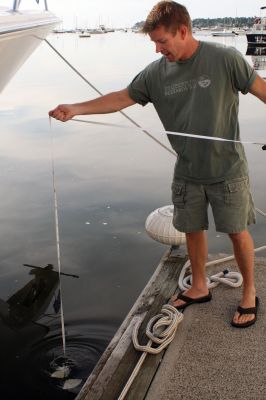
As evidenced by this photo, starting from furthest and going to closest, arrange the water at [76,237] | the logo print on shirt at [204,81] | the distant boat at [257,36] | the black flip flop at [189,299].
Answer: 1. the distant boat at [257,36]
2. the water at [76,237]
3. the black flip flop at [189,299]
4. the logo print on shirt at [204,81]

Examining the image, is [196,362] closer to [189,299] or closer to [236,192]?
[189,299]

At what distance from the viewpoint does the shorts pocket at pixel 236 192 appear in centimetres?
293

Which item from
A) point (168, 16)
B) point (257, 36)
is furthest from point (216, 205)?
point (257, 36)

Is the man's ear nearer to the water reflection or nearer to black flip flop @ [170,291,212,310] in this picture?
black flip flop @ [170,291,212,310]

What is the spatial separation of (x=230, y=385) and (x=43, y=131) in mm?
10075

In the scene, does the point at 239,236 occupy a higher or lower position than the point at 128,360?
higher

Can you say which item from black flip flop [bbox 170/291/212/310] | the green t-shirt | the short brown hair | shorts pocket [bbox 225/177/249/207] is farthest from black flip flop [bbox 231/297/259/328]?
the short brown hair

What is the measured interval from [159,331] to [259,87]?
156 centimetres

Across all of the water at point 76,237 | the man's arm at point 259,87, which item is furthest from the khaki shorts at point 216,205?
the water at point 76,237

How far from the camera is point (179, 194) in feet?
10.2

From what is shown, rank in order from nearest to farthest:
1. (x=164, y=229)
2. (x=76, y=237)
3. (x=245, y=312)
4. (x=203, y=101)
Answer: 1. (x=203, y=101)
2. (x=245, y=312)
3. (x=164, y=229)
4. (x=76, y=237)

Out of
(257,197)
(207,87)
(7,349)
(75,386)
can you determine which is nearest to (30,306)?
(7,349)

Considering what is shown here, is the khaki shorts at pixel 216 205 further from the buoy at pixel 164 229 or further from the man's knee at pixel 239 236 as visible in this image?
the buoy at pixel 164 229

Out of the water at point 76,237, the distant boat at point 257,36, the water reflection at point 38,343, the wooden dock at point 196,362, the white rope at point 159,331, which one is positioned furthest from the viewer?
the distant boat at point 257,36
